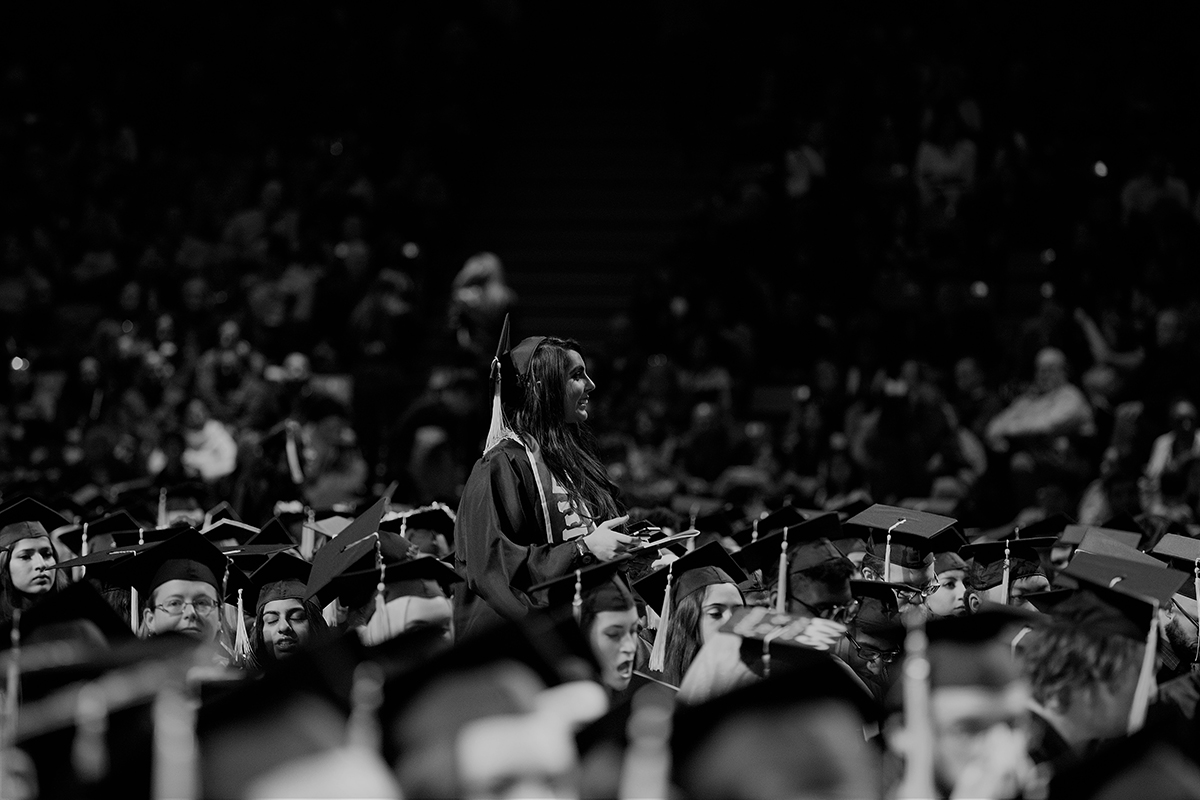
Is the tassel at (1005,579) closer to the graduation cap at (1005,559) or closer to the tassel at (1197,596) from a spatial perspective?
the graduation cap at (1005,559)

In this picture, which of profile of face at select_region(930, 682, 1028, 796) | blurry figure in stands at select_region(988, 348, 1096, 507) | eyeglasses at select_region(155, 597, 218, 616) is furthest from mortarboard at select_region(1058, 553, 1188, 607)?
blurry figure in stands at select_region(988, 348, 1096, 507)

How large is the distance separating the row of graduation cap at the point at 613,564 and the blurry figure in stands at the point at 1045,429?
2412 millimetres

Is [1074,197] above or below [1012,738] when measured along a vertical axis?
above

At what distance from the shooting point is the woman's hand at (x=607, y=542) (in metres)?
4.36

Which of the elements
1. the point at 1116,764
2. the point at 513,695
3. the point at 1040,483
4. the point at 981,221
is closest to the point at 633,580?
the point at 513,695

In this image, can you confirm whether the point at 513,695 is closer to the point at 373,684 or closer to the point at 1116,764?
the point at 373,684

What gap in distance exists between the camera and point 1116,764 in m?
2.78

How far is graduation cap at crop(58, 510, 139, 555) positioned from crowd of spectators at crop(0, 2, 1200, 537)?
163 cm

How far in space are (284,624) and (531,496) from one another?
1.22 meters

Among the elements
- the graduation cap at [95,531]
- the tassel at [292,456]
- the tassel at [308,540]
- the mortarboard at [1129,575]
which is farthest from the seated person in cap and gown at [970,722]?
the tassel at [292,456]

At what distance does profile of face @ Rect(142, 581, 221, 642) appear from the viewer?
5145 millimetres

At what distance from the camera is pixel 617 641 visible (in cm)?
411

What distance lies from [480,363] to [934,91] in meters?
5.09

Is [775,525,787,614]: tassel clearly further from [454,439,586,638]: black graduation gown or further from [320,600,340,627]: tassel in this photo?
[320,600,340,627]: tassel
